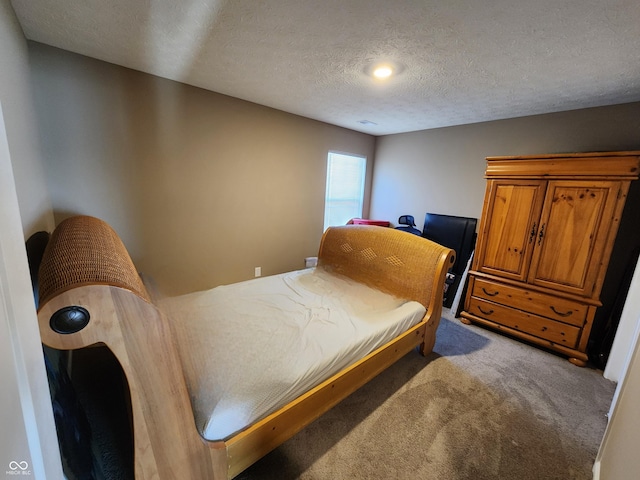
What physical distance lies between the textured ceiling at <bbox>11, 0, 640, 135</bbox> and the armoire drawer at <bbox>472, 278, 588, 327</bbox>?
179 centimetres

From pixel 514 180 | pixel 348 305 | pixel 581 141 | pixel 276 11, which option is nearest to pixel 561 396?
pixel 348 305

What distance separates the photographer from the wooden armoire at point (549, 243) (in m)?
2.15

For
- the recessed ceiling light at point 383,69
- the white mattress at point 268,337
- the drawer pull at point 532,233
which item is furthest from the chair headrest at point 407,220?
the recessed ceiling light at point 383,69

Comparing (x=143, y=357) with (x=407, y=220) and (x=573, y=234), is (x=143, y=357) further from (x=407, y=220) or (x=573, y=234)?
(x=407, y=220)

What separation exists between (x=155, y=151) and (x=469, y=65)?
2641 millimetres

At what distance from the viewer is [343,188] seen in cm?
418

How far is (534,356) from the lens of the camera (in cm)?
238

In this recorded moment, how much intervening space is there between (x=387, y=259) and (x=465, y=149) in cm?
216

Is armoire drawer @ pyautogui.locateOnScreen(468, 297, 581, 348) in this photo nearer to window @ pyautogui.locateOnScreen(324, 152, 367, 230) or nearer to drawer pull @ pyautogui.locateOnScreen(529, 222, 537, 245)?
drawer pull @ pyautogui.locateOnScreen(529, 222, 537, 245)

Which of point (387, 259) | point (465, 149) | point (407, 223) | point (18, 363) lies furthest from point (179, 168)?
point (465, 149)

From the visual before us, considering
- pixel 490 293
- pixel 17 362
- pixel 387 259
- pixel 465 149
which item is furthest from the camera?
pixel 465 149

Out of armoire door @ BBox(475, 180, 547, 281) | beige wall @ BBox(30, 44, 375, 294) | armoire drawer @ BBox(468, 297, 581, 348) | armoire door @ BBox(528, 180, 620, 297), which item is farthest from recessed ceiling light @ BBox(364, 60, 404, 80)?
armoire drawer @ BBox(468, 297, 581, 348)

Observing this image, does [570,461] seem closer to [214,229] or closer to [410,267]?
[410,267]

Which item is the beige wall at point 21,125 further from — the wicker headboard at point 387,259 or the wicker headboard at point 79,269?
the wicker headboard at point 387,259
